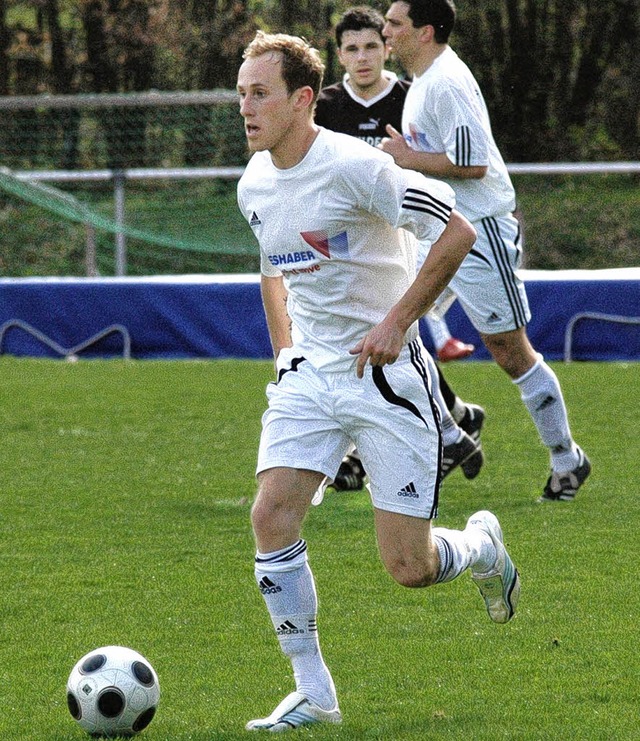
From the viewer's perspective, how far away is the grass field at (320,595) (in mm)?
3842

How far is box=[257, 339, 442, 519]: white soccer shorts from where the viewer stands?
154 inches

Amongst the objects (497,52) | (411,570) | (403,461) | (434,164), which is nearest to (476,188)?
(434,164)

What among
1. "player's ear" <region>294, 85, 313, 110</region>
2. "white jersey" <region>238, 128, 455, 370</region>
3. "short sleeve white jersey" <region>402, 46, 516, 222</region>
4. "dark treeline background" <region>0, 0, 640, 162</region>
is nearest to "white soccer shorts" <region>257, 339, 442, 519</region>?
"white jersey" <region>238, 128, 455, 370</region>

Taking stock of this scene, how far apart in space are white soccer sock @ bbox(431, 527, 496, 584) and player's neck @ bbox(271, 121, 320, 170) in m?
1.12

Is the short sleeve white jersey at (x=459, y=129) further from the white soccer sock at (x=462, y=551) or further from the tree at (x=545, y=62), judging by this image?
the tree at (x=545, y=62)

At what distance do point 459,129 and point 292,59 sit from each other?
8.04 ft

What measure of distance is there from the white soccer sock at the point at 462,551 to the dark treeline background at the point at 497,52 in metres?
18.6

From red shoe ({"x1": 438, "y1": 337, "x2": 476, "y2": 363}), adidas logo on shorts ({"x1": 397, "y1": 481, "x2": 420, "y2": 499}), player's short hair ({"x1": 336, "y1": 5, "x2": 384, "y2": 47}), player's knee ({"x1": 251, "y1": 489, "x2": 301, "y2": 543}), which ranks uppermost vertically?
player's short hair ({"x1": 336, "y1": 5, "x2": 384, "y2": 47})

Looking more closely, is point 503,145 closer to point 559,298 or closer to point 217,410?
point 559,298

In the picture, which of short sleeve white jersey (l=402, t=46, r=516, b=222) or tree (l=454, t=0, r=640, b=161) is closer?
short sleeve white jersey (l=402, t=46, r=516, b=222)

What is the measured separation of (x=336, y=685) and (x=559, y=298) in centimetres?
857

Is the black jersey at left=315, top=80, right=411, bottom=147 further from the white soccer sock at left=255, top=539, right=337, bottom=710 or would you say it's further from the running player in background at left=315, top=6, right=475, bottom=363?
the white soccer sock at left=255, top=539, right=337, bottom=710

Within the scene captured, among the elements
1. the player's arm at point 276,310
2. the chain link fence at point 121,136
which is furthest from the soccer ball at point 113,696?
the chain link fence at point 121,136

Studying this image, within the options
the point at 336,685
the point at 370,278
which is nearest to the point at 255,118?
the point at 370,278
